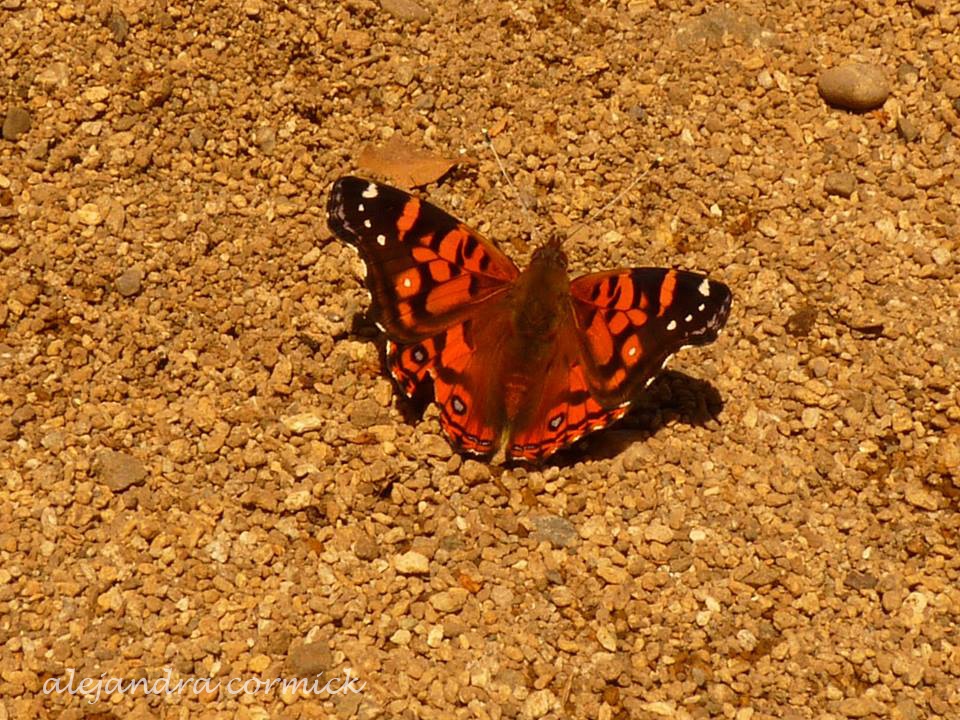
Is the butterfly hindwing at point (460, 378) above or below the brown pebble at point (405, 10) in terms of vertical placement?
below

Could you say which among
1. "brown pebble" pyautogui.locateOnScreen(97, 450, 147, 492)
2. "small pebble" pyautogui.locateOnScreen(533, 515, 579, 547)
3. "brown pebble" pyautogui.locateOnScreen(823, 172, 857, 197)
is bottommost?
"brown pebble" pyautogui.locateOnScreen(97, 450, 147, 492)

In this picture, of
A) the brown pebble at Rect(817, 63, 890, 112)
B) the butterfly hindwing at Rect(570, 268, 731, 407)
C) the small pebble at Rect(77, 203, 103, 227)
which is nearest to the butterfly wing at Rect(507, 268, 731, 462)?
the butterfly hindwing at Rect(570, 268, 731, 407)

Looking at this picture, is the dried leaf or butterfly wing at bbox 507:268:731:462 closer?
butterfly wing at bbox 507:268:731:462

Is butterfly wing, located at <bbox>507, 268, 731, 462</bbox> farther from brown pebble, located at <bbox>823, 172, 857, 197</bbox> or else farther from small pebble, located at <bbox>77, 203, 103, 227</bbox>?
small pebble, located at <bbox>77, 203, 103, 227</bbox>

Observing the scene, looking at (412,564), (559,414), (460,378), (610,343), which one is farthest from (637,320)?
(412,564)

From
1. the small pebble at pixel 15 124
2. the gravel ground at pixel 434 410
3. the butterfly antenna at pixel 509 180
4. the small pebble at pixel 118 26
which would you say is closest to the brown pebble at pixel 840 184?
the gravel ground at pixel 434 410

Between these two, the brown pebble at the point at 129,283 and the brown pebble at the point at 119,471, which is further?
the brown pebble at the point at 129,283

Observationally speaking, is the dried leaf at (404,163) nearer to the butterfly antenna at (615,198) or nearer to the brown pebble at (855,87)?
the butterfly antenna at (615,198)
